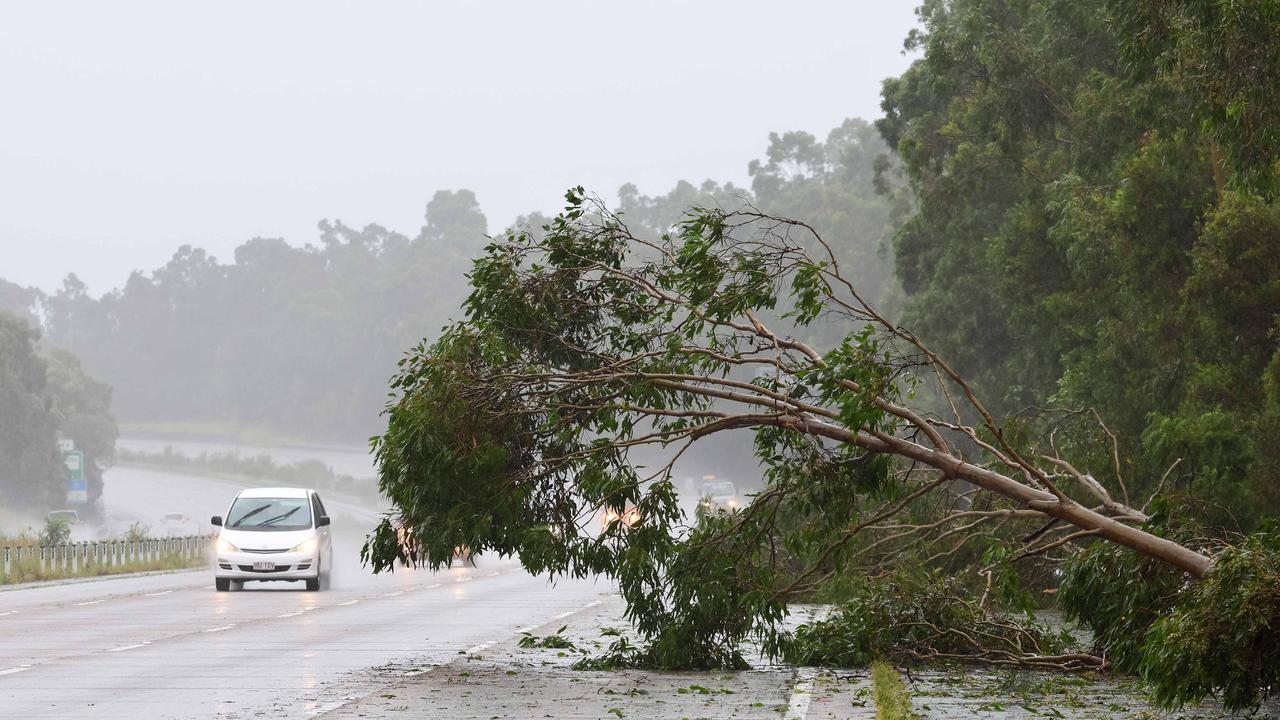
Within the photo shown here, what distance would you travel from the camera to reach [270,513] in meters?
31.5

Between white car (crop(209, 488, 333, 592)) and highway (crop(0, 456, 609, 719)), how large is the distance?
0.42 meters

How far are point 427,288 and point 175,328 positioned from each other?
132 feet

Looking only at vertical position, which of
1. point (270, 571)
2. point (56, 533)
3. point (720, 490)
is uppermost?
point (720, 490)

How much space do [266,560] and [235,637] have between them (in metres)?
11.0

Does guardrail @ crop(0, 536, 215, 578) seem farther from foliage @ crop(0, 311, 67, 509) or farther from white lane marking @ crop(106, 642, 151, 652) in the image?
foliage @ crop(0, 311, 67, 509)

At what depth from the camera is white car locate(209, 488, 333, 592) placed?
30.6m

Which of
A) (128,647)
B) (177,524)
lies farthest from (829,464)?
(177,524)

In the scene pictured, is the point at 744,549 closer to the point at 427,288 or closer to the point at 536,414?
the point at 536,414

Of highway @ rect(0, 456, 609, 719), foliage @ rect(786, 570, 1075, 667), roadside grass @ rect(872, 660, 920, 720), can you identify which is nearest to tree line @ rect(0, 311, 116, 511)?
highway @ rect(0, 456, 609, 719)

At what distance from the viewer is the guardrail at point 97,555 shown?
38.7 meters

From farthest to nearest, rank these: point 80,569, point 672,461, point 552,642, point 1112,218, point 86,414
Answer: point 86,414 < point 80,569 < point 1112,218 < point 552,642 < point 672,461

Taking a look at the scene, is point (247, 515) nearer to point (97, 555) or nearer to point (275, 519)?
point (275, 519)

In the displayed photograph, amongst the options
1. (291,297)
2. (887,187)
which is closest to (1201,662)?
(887,187)

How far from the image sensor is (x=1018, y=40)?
37.7 m
